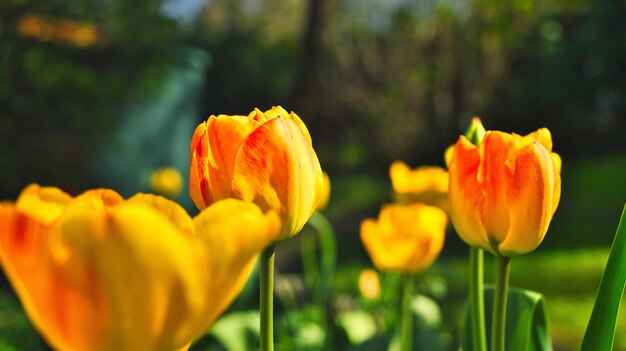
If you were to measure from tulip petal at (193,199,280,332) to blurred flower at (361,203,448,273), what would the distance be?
0.93 m

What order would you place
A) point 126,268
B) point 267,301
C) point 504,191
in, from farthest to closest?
point 504,191 → point 267,301 → point 126,268

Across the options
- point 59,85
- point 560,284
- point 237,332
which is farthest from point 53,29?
point 237,332

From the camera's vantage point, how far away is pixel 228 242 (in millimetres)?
373

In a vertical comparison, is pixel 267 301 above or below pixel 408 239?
above

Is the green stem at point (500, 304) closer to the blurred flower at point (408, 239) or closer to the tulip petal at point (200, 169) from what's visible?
the tulip petal at point (200, 169)

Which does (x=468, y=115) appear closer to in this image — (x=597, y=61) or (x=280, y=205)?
(x=597, y=61)

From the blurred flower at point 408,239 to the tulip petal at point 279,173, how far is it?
0.81 meters

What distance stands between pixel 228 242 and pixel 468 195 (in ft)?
0.93

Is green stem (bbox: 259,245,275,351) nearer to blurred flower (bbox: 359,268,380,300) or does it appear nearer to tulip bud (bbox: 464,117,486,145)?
tulip bud (bbox: 464,117,486,145)

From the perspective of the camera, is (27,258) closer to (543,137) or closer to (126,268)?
(126,268)

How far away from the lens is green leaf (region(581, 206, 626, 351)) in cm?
58

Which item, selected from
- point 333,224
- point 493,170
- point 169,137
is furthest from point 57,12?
point 493,170

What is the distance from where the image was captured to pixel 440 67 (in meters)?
7.64

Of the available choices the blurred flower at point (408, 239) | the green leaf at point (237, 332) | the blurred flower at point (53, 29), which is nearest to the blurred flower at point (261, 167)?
the blurred flower at point (408, 239)
